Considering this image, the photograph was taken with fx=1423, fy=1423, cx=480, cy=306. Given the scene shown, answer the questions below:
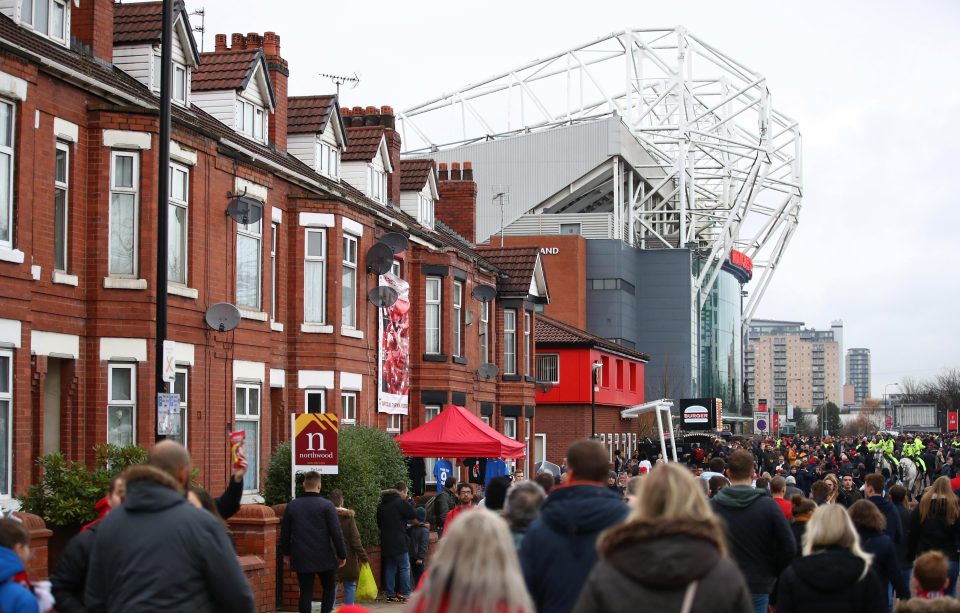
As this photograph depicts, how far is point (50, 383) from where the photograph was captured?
63.1 feet

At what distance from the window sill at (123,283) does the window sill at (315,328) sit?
677 cm

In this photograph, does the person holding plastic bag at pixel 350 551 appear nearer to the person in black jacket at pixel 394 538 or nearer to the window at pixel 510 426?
the person in black jacket at pixel 394 538

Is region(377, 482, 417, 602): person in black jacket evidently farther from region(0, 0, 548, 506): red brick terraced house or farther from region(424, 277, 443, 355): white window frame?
region(424, 277, 443, 355): white window frame

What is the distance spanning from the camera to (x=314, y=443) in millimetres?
17781

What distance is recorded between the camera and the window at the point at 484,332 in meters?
37.6

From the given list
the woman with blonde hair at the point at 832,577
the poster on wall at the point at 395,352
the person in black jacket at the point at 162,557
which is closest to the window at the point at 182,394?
the poster on wall at the point at 395,352

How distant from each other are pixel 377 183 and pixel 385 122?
3019 millimetres

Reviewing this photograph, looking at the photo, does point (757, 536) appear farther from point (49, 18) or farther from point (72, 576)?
point (49, 18)

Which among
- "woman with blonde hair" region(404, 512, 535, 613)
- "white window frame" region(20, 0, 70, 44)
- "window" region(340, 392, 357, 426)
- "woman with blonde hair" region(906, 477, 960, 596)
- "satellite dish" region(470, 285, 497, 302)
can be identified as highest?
"white window frame" region(20, 0, 70, 44)

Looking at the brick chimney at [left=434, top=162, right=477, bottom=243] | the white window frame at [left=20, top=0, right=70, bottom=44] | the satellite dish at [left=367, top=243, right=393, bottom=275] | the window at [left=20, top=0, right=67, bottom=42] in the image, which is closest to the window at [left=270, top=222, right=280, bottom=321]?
the satellite dish at [left=367, top=243, right=393, bottom=275]

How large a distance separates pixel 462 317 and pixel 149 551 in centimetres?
2860

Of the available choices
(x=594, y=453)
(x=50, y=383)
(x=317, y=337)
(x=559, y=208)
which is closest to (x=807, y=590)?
(x=594, y=453)

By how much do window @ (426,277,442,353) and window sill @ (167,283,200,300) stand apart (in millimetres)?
12331

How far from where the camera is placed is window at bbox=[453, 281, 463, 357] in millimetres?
34625
